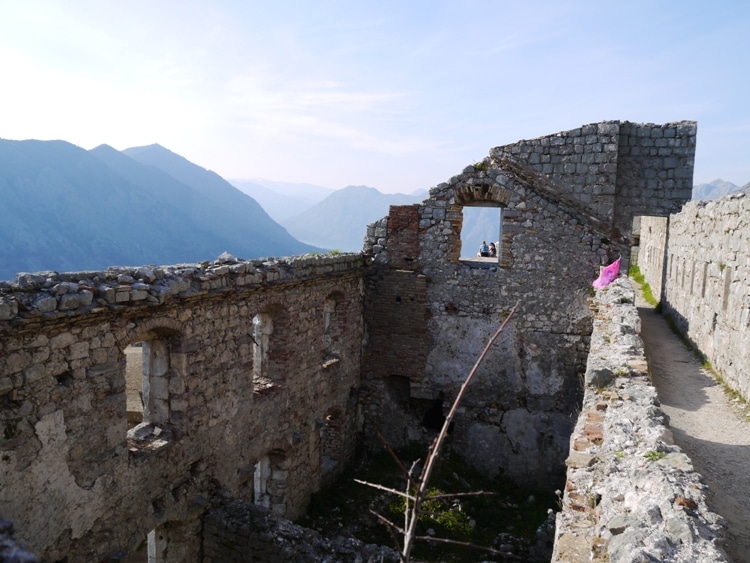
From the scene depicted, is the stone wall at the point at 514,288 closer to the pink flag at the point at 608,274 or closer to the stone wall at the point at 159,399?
the pink flag at the point at 608,274

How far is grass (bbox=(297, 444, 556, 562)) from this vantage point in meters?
10.6

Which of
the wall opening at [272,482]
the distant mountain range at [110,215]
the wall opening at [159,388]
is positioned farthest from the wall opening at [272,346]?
the distant mountain range at [110,215]

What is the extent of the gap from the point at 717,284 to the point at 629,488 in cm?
495

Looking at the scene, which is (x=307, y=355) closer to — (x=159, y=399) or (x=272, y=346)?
(x=272, y=346)

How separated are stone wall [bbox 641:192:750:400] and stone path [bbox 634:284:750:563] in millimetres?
298

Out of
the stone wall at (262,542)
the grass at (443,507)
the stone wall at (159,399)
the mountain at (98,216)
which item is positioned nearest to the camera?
the stone wall at (159,399)

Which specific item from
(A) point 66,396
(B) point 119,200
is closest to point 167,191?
(B) point 119,200

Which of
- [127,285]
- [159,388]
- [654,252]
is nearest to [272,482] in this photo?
[159,388]

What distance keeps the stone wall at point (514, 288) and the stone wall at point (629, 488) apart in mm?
6245

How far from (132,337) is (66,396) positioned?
0.98m

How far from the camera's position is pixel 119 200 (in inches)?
2154

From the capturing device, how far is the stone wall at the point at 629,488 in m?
2.80

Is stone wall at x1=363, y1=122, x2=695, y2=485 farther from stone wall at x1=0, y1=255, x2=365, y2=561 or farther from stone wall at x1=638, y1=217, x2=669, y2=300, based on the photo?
Result: stone wall at x1=0, y1=255, x2=365, y2=561

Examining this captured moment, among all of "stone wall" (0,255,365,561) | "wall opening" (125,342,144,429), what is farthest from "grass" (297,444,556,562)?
"wall opening" (125,342,144,429)
